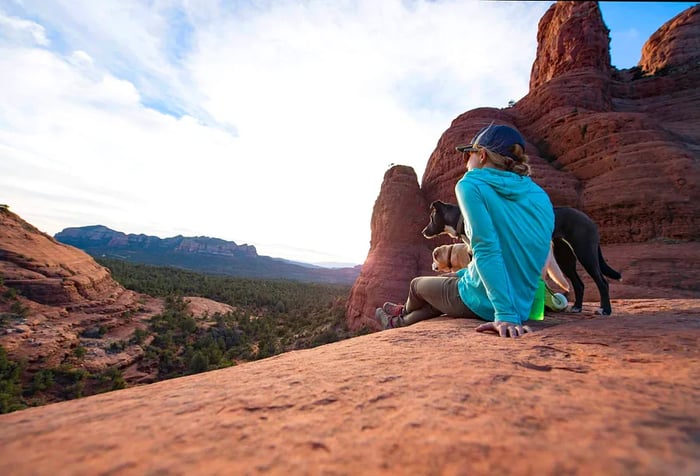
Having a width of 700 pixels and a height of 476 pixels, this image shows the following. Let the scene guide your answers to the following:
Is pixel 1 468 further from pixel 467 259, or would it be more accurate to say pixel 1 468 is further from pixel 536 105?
pixel 536 105

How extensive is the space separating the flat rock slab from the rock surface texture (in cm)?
1073

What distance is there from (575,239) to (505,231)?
2.71 meters

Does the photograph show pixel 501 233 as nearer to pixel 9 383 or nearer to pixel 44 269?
pixel 9 383

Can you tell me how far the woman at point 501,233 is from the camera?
7.14 ft

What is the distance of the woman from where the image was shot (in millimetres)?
2178

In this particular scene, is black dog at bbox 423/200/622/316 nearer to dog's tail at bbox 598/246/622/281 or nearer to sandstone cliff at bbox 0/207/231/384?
dog's tail at bbox 598/246/622/281

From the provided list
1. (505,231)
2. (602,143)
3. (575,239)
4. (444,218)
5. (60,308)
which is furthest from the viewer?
(60,308)

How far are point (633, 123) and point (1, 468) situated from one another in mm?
18218

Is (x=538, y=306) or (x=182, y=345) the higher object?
(x=538, y=306)

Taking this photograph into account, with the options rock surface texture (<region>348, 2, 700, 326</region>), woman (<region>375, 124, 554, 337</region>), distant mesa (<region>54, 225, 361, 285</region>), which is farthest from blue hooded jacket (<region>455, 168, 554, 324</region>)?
distant mesa (<region>54, 225, 361, 285</region>)

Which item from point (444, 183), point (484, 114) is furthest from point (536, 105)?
point (444, 183)

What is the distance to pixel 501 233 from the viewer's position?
246 cm

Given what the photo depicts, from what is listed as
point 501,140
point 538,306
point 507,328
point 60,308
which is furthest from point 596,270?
point 60,308

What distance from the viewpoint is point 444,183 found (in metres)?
15.9
